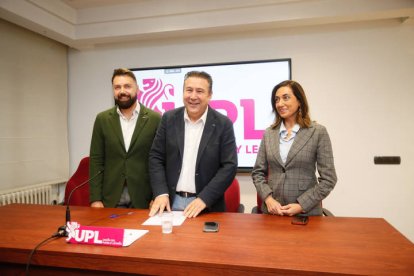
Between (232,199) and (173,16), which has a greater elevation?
(173,16)

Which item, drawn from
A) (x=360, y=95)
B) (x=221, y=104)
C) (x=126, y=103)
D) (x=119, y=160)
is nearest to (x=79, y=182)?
(x=119, y=160)

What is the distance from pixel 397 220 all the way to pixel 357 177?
603mm

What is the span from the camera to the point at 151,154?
6.02 feet

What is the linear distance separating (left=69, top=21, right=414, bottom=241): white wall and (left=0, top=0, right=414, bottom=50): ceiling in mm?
138

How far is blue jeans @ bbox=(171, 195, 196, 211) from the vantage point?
175 cm

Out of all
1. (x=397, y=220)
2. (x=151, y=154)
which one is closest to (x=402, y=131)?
(x=397, y=220)

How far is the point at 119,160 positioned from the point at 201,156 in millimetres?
612

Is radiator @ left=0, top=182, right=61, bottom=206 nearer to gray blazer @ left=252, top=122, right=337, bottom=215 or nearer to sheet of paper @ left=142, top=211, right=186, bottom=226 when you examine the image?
sheet of paper @ left=142, top=211, right=186, bottom=226

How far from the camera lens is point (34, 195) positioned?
312 cm

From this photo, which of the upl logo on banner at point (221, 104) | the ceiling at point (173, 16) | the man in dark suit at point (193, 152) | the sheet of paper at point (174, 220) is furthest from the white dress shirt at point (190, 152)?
the ceiling at point (173, 16)

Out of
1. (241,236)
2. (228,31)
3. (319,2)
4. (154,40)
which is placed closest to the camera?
(241,236)

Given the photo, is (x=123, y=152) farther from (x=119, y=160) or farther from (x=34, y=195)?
(x=34, y=195)

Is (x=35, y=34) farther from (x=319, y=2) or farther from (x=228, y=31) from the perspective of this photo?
(x=319, y=2)

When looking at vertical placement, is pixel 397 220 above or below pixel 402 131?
below
